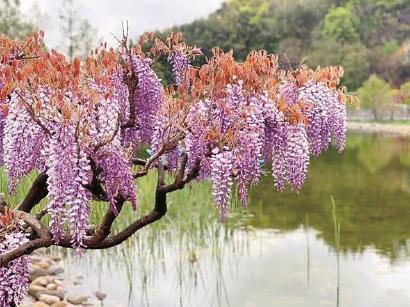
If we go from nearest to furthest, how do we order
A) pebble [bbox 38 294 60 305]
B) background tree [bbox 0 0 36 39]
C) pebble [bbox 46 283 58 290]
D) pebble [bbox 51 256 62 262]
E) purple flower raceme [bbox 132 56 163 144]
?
purple flower raceme [bbox 132 56 163 144]
pebble [bbox 38 294 60 305]
pebble [bbox 46 283 58 290]
pebble [bbox 51 256 62 262]
background tree [bbox 0 0 36 39]

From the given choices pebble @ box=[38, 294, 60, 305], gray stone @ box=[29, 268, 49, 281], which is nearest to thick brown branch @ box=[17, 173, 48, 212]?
pebble @ box=[38, 294, 60, 305]

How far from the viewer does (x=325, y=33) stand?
58.8 meters

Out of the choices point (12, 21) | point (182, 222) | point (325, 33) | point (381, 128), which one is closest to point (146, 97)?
point (182, 222)

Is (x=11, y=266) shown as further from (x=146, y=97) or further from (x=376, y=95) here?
→ (x=376, y=95)

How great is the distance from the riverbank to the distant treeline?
300 cm

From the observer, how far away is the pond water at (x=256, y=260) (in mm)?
8086

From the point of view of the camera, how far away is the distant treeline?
45.8 metres

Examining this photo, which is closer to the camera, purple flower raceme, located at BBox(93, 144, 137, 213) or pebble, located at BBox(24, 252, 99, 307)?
purple flower raceme, located at BBox(93, 144, 137, 213)

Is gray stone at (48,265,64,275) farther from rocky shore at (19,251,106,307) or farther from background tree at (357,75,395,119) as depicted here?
background tree at (357,75,395,119)

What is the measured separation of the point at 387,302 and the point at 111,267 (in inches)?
144

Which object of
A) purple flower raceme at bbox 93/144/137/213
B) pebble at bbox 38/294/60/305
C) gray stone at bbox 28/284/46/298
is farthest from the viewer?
gray stone at bbox 28/284/46/298

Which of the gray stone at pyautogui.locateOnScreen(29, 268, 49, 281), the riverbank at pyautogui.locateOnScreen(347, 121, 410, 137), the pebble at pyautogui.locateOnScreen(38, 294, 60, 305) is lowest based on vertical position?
the pebble at pyautogui.locateOnScreen(38, 294, 60, 305)

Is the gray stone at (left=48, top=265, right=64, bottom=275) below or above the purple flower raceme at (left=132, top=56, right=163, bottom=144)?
below

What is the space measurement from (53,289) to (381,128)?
1403 inches
